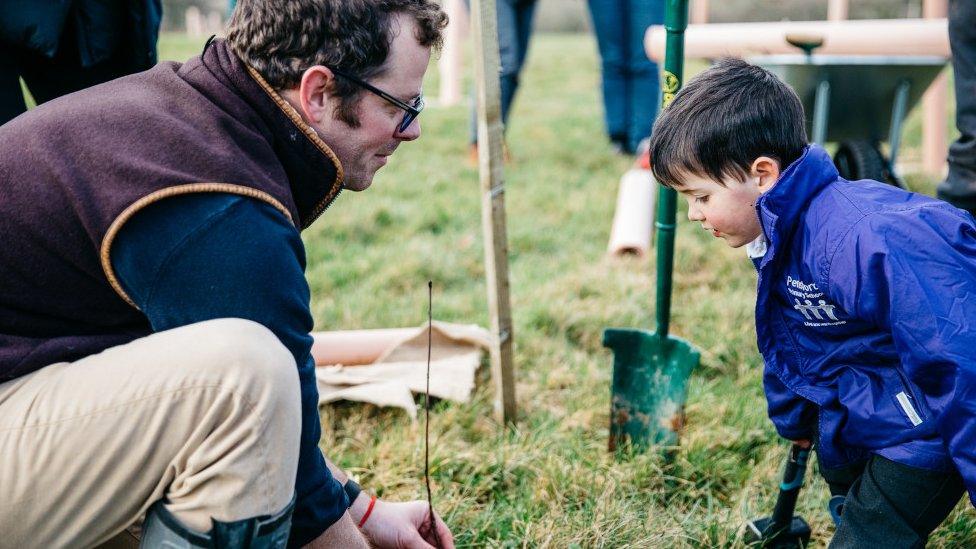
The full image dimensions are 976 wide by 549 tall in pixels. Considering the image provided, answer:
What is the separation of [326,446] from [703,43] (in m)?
2.77

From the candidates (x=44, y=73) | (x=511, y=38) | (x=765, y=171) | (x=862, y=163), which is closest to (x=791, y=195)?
(x=765, y=171)

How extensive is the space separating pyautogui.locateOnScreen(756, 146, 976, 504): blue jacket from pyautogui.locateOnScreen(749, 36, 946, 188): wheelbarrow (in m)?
2.13

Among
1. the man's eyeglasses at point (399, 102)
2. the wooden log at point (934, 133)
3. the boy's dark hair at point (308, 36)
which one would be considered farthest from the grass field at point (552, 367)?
the boy's dark hair at point (308, 36)

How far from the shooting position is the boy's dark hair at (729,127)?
178 centimetres

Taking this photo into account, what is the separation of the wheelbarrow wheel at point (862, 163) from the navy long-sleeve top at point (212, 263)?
113 inches

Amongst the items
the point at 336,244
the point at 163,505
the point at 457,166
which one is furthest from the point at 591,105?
the point at 163,505

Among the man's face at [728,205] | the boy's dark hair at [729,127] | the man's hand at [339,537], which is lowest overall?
the man's hand at [339,537]

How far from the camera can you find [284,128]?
1513 mm

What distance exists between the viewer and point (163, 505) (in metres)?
1.38

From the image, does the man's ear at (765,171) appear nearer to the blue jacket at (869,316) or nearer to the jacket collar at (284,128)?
the blue jacket at (869,316)

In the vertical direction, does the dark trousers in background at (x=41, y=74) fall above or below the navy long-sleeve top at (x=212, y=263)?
above

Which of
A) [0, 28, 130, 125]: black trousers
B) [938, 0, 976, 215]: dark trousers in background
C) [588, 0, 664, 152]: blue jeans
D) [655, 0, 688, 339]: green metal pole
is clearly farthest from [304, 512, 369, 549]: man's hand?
[588, 0, 664, 152]: blue jeans

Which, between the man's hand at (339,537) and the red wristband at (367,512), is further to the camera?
the red wristband at (367,512)

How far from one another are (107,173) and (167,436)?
1.34ft
